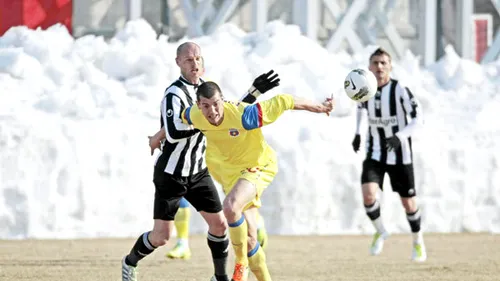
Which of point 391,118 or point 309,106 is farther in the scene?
point 391,118

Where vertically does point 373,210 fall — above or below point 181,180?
below

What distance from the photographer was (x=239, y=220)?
10656 mm

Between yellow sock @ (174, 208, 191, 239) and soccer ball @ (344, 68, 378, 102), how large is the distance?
10.0 feet

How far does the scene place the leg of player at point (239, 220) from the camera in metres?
10.6

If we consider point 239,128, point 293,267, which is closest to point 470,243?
point 293,267

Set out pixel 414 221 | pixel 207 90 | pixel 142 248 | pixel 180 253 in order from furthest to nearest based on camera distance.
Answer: pixel 414 221 < pixel 180 253 < pixel 142 248 < pixel 207 90

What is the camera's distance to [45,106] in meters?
18.4

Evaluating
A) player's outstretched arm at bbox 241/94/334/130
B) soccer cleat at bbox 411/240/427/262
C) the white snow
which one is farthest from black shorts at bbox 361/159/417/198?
player's outstretched arm at bbox 241/94/334/130

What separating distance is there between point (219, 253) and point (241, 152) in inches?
31.7

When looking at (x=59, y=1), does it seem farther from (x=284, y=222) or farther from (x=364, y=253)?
(x=364, y=253)

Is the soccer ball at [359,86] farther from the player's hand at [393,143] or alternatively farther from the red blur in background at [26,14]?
the red blur in background at [26,14]

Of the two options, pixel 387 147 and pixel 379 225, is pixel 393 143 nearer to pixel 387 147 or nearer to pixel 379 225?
pixel 387 147

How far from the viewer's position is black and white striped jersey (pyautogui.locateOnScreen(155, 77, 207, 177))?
11.1 m

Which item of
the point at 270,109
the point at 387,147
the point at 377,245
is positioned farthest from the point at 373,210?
the point at 270,109
